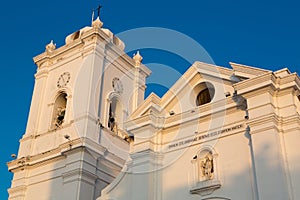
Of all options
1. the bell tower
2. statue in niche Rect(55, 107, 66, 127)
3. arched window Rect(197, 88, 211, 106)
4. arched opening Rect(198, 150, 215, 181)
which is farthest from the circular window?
statue in niche Rect(55, 107, 66, 127)

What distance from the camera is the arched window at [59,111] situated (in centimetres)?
2148

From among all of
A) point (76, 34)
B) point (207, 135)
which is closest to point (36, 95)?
point (76, 34)

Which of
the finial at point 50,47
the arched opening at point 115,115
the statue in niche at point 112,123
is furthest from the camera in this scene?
the finial at point 50,47

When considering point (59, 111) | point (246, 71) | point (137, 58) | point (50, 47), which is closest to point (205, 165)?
point (246, 71)

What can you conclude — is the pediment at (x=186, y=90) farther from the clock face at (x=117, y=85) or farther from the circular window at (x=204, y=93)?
the clock face at (x=117, y=85)

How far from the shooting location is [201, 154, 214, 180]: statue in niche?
1414cm

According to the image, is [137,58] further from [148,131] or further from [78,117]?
[148,131]

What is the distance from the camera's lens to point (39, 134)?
Answer: 21.4 m

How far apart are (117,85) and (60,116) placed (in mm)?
3141

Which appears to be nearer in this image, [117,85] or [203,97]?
[203,97]

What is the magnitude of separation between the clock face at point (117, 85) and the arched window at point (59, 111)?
2.37 m

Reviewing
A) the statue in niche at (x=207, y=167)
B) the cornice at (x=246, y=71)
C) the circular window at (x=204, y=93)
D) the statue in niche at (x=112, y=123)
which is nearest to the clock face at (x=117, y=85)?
the statue in niche at (x=112, y=123)

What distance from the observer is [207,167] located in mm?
14305

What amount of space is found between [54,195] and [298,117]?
10654 millimetres
